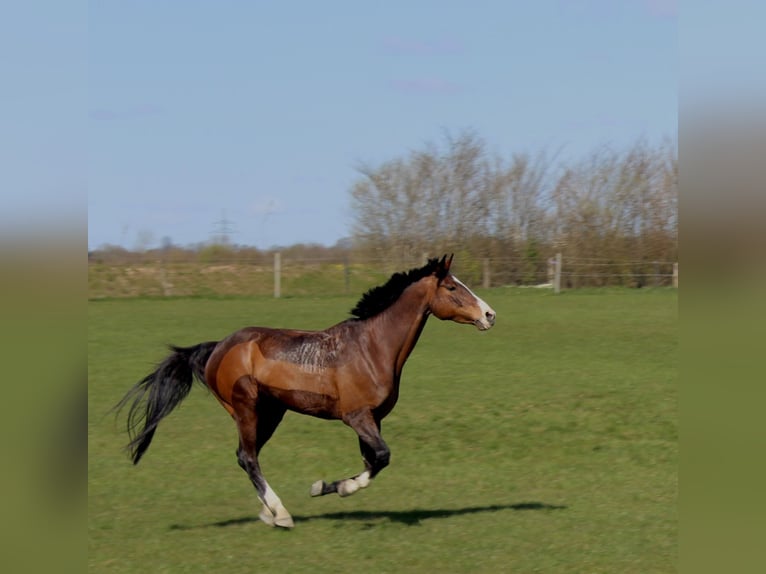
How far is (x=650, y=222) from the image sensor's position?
28891 millimetres

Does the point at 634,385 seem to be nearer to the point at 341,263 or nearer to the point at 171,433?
the point at 171,433

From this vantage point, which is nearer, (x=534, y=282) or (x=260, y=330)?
(x=260, y=330)

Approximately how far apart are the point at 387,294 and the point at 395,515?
70.2 inches

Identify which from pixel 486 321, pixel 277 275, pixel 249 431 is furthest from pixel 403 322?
pixel 277 275

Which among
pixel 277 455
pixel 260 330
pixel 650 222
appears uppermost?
pixel 650 222

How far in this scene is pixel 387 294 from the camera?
26.8 feet

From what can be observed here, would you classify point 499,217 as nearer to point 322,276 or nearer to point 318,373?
point 322,276

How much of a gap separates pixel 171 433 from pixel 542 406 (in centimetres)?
478

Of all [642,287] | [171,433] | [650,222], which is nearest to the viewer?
[171,433]

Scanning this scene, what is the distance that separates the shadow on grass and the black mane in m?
1.60

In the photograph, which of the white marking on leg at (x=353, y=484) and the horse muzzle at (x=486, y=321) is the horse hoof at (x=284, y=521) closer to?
the white marking on leg at (x=353, y=484)
